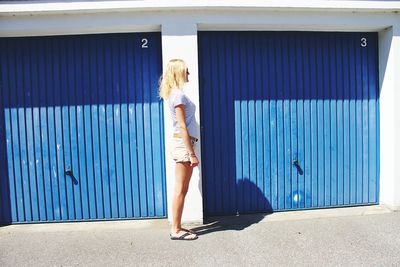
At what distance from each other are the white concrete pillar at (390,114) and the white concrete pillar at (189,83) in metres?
2.21

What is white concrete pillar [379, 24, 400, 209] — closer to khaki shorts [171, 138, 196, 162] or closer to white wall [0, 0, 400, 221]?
white wall [0, 0, 400, 221]

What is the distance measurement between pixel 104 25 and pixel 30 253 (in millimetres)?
2338

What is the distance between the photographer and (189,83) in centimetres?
409

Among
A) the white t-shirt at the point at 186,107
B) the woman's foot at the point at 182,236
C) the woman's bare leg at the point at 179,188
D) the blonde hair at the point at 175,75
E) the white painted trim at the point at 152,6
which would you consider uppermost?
the white painted trim at the point at 152,6

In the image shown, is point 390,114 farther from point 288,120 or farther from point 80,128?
point 80,128

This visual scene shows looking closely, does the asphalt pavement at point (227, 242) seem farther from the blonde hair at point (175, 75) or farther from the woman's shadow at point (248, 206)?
the blonde hair at point (175, 75)

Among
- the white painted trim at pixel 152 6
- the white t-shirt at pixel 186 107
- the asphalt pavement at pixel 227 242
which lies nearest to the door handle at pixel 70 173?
the asphalt pavement at pixel 227 242

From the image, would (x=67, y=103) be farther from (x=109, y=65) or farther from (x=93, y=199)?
(x=93, y=199)

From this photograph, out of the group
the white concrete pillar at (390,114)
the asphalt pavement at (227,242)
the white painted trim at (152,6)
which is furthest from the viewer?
the white concrete pillar at (390,114)

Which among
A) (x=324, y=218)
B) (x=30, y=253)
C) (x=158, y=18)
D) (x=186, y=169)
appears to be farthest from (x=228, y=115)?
(x=30, y=253)

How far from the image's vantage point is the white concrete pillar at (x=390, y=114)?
14.4 ft

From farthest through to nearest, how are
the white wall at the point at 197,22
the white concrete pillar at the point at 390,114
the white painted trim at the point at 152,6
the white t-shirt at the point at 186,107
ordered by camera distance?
the white concrete pillar at the point at 390,114, the white wall at the point at 197,22, the white painted trim at the point at 152,6, the white t-shirt at the point at 186,107

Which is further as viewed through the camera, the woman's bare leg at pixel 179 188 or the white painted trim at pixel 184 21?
the white painted trim at pixel 184 21

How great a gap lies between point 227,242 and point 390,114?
2411 mm
